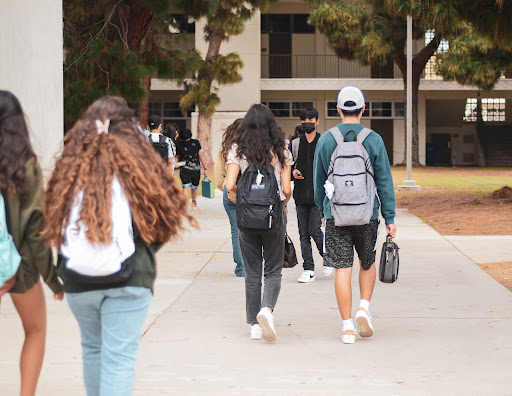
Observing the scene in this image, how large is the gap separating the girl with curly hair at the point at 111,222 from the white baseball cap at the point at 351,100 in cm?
279

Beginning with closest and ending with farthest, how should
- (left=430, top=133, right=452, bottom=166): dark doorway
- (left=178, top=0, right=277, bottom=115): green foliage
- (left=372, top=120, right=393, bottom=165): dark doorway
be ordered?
(left=178, top=0, right=277, bottom=115): green foliage → (left=372, top=120, right=393, bottom=165): dark doorway → (left=430, top=133, right=452, bottom=166): dark doorway

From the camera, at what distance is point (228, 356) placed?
595 centimetres

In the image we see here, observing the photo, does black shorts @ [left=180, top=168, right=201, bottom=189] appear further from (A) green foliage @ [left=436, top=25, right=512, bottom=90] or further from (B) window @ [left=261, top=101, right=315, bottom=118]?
(B) window @ [left=261, top=101, right=315, bottom=118]

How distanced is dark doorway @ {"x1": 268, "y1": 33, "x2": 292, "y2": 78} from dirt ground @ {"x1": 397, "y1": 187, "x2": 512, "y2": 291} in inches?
873

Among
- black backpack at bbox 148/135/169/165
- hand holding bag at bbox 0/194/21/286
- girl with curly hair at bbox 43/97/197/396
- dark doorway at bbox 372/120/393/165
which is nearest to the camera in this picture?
girl with curly hair at bbox 43/97/197/396

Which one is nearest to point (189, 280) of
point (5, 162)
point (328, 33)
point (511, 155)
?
point (5, 162)

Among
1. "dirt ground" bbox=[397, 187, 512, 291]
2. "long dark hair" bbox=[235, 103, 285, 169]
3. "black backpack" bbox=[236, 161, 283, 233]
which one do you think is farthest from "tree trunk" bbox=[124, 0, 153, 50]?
"black backpack" bbox=[236, 161, 283, 233]

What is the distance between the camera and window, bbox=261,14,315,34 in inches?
1731

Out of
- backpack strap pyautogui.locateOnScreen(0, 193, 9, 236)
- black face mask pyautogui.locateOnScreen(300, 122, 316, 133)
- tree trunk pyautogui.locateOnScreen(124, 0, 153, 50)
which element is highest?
tree trunk pyautogui.locateOnScreen(124, 0, 153, 50)

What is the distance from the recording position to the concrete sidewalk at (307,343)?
5.27 meters

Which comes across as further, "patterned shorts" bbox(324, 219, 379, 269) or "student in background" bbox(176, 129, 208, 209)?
"student in background" bbox(176, 129, 208, 209)

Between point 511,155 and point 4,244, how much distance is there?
42.0m

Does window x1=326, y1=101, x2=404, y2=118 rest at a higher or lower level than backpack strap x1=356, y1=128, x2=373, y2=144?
higher

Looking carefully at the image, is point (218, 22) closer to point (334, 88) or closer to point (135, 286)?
point (334, 88)
